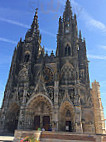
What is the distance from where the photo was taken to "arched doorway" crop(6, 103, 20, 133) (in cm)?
2325

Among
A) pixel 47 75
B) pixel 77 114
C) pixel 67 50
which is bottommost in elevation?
pixel 77 114

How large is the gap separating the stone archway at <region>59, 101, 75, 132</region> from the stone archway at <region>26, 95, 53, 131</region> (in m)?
2.04

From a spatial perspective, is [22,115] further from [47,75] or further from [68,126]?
[47,75]

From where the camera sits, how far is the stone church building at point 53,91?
Answer: 2145 cm

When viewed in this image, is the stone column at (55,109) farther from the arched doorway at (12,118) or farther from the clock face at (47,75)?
the arched doorway at (12,118)

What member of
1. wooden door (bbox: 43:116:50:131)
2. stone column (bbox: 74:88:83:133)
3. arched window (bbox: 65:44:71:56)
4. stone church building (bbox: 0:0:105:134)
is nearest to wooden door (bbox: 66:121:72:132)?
stone church building (bbox: 0:0:105:134)

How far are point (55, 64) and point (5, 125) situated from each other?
49.4 ft

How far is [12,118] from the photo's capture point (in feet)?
79.3

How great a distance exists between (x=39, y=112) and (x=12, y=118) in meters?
5.44

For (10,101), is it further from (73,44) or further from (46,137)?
(73,44)

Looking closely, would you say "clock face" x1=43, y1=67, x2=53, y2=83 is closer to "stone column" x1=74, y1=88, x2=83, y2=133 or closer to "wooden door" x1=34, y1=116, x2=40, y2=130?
"stone column" x1=74, y1=88, x2=83, y2=133

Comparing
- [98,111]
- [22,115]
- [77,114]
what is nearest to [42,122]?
[22,115]

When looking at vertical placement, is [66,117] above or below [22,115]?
below

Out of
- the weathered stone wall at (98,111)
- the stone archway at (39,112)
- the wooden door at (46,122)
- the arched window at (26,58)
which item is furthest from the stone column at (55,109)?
the arched window at (26,58)
